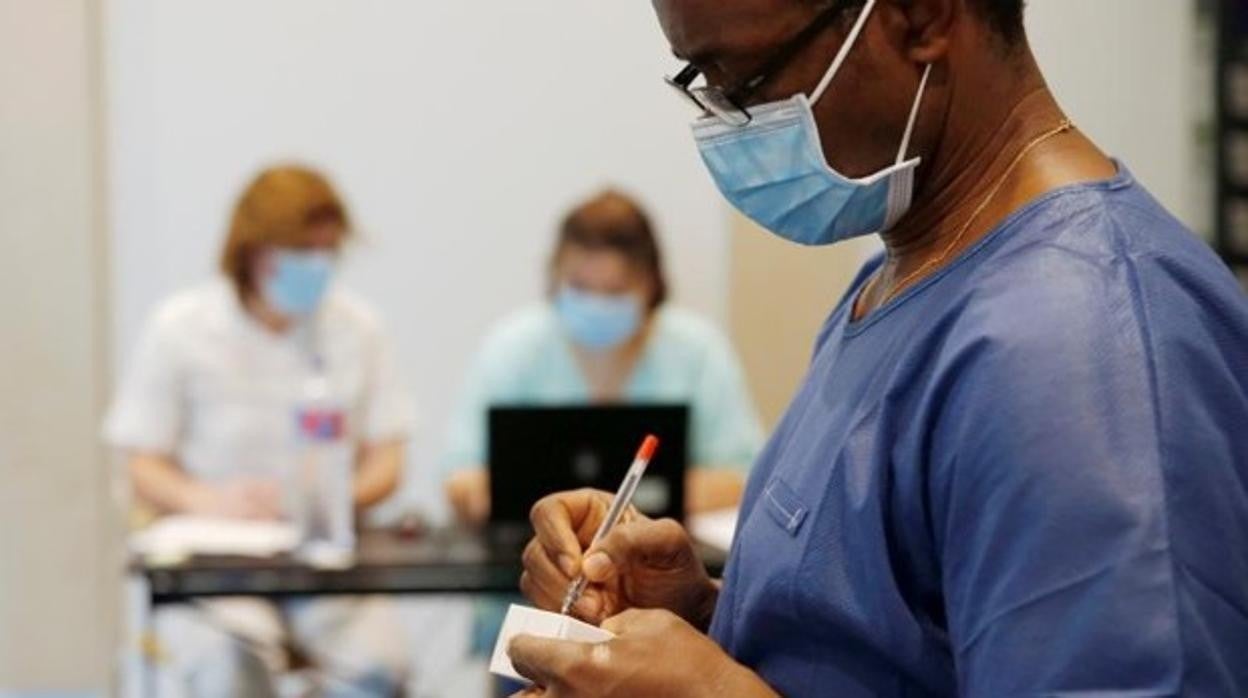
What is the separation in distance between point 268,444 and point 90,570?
756 mm

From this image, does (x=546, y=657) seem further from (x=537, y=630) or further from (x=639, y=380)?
(x=639, y=380)

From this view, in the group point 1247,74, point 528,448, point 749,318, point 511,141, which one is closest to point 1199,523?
point 528,448

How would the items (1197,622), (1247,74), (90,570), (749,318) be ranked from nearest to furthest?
1. (1197,622)
2. (1247,74)
3. (749,318)
4. (90,570)

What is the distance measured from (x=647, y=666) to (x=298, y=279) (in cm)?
254

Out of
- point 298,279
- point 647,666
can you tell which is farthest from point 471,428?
point 647,666

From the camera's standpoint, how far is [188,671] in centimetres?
328

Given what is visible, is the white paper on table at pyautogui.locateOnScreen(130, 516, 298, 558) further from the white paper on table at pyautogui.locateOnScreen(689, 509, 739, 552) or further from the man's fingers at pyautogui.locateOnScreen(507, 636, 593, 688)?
the man's fingers at pyautogui.locateOnScreen(507, 636, 593, 688)

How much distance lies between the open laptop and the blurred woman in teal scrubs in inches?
15.8

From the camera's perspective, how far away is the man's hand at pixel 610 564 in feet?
3.83

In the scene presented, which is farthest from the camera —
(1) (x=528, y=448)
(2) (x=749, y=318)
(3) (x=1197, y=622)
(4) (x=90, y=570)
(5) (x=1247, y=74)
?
(4) (x=90, y=570)

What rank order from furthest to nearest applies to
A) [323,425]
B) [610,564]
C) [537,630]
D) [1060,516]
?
1. [323,425]
2. [610,564]
3. [537,630]
4. [1060,516]

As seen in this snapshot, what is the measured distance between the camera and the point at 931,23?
95 cm

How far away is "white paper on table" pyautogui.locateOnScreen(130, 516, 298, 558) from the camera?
9.82 ft

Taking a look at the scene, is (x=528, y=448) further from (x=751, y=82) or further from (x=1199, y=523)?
(x=1199, y=523)
